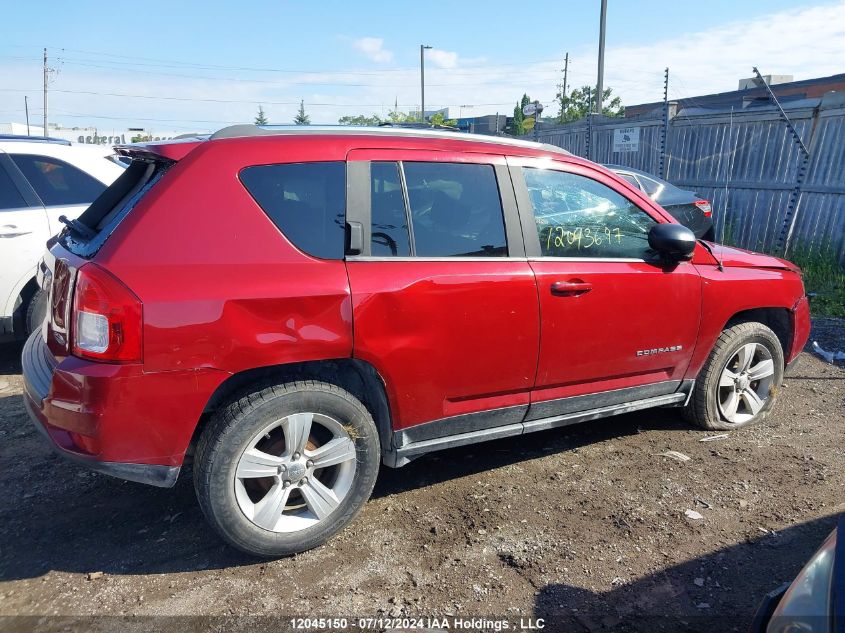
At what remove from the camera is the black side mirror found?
376 centimetres

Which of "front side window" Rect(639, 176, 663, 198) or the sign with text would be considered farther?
the sign with text

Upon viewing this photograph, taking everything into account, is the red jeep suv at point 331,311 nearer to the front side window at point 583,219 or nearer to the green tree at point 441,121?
the front side window at point 583,219

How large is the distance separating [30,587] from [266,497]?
3.47 ft

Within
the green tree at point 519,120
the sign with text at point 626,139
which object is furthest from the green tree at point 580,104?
the sign with text at point 626,139

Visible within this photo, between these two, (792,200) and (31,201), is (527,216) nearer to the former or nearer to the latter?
(31,201)

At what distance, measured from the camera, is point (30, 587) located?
286 centimetres

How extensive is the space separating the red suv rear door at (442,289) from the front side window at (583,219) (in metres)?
0.21

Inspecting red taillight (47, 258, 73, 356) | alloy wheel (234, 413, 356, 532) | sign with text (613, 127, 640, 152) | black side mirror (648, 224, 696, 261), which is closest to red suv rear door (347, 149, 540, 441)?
alloy wheel (234, 413, 356, 532)

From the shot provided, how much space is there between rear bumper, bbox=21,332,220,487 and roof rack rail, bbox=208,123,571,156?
111 cm

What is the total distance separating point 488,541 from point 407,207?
168 cm

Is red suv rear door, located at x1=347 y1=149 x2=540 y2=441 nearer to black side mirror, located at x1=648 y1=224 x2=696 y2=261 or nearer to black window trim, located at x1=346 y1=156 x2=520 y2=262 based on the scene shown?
black window trim, located at x1=346 y1=156 x2=520 y2=262

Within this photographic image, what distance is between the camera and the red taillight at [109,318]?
102 inches

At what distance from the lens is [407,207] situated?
3232 millimetres

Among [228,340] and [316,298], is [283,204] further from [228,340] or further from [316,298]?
[228,340]
